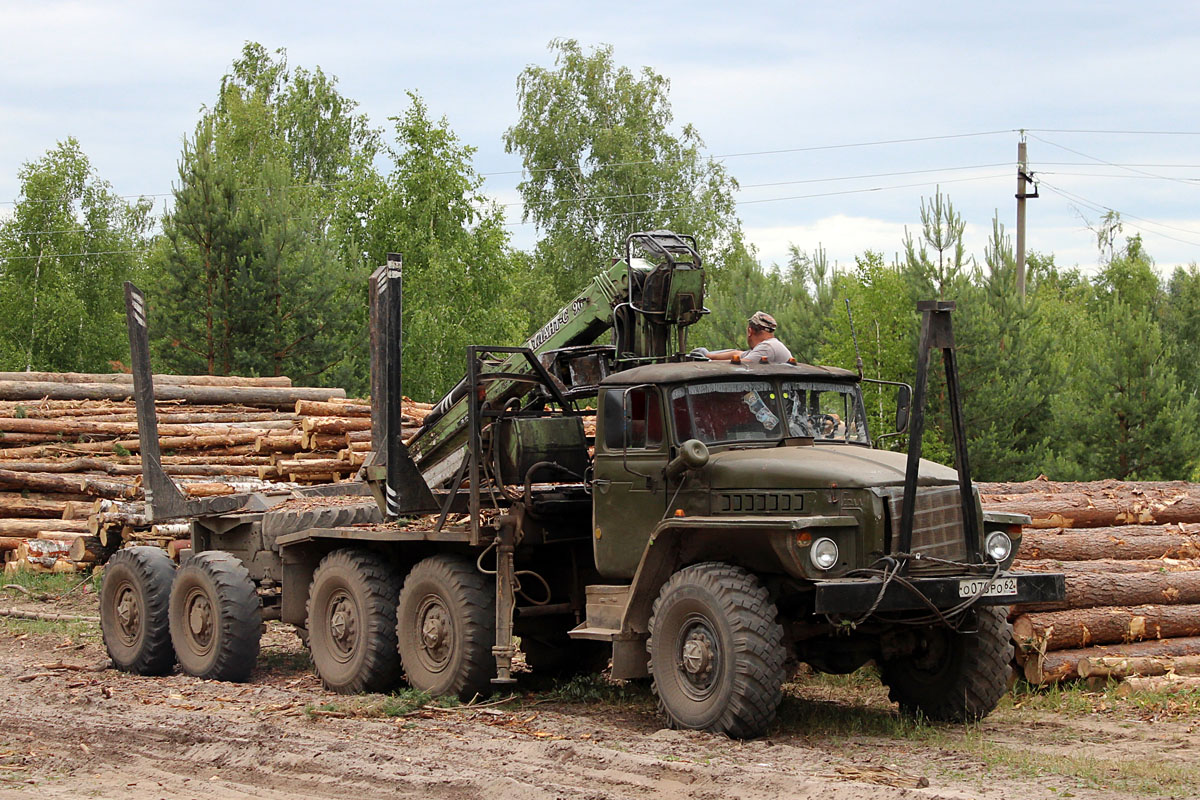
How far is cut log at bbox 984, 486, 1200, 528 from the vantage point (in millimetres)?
13531

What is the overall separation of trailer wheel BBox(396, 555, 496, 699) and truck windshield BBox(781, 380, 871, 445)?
3.01 m

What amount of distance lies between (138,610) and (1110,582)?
9.58 m

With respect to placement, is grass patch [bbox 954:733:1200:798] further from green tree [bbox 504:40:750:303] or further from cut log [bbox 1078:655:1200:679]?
green tree [bbox 504:40:750:303]

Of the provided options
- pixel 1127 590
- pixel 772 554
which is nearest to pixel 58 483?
pixel 772 554

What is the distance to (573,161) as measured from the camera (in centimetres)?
Answer: 5069

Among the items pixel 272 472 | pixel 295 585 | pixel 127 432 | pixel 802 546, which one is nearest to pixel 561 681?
pixel 295 585

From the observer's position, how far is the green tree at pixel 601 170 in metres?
49.6

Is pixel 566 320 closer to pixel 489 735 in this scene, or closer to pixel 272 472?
pixel 489 735

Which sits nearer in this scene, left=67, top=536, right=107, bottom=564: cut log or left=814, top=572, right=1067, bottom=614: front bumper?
left=814, top=572, right=1067, bottom=614: front bumper

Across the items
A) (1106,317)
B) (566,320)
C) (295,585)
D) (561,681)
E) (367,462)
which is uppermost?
(1106,317)

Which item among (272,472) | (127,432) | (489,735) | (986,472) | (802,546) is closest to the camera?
(802,546)

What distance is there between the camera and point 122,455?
22047 mm

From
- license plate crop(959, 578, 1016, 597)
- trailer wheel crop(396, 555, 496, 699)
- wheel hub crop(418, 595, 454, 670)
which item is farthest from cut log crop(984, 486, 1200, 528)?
wheel hub crop(418, 595, 454, 670)

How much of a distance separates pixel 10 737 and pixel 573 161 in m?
42.5
